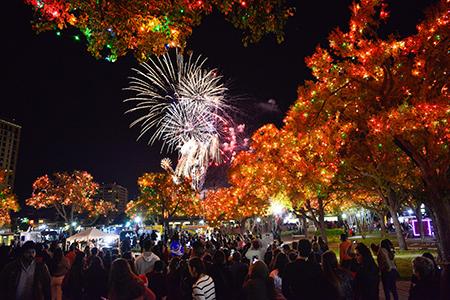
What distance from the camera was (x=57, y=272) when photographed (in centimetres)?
904

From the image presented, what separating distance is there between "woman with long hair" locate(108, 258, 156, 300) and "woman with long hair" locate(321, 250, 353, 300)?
2.72 meters

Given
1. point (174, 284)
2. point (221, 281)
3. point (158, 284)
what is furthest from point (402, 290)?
point (158, 284)

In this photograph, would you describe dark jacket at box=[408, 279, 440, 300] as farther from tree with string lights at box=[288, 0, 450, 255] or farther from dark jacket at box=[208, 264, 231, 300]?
tree with string lights at box=[288, 0, 450, 255]

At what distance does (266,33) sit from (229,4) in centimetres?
98

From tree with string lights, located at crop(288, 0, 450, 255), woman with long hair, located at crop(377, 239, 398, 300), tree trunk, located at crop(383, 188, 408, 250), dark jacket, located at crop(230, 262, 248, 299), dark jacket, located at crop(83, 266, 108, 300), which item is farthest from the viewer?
tree trunk, located at crop(383, 188, 408, 250)

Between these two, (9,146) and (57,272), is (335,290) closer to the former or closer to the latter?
(57,272)

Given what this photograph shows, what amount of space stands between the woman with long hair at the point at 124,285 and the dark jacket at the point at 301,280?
7.93ft

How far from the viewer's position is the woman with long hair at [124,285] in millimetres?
4317

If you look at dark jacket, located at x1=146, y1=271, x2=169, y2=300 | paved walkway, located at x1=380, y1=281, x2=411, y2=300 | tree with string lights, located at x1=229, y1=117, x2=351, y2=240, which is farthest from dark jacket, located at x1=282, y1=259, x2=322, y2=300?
tree with string lights, located at x1=229, y1=117, x2=351, y2=240

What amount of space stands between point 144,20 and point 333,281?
579cm

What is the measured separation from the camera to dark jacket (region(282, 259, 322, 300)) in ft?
16.9

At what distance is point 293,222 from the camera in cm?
7231

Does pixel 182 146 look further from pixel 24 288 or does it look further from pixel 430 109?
pixel 24 288

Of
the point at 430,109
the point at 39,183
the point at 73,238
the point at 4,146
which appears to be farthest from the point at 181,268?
the point at 4,146
